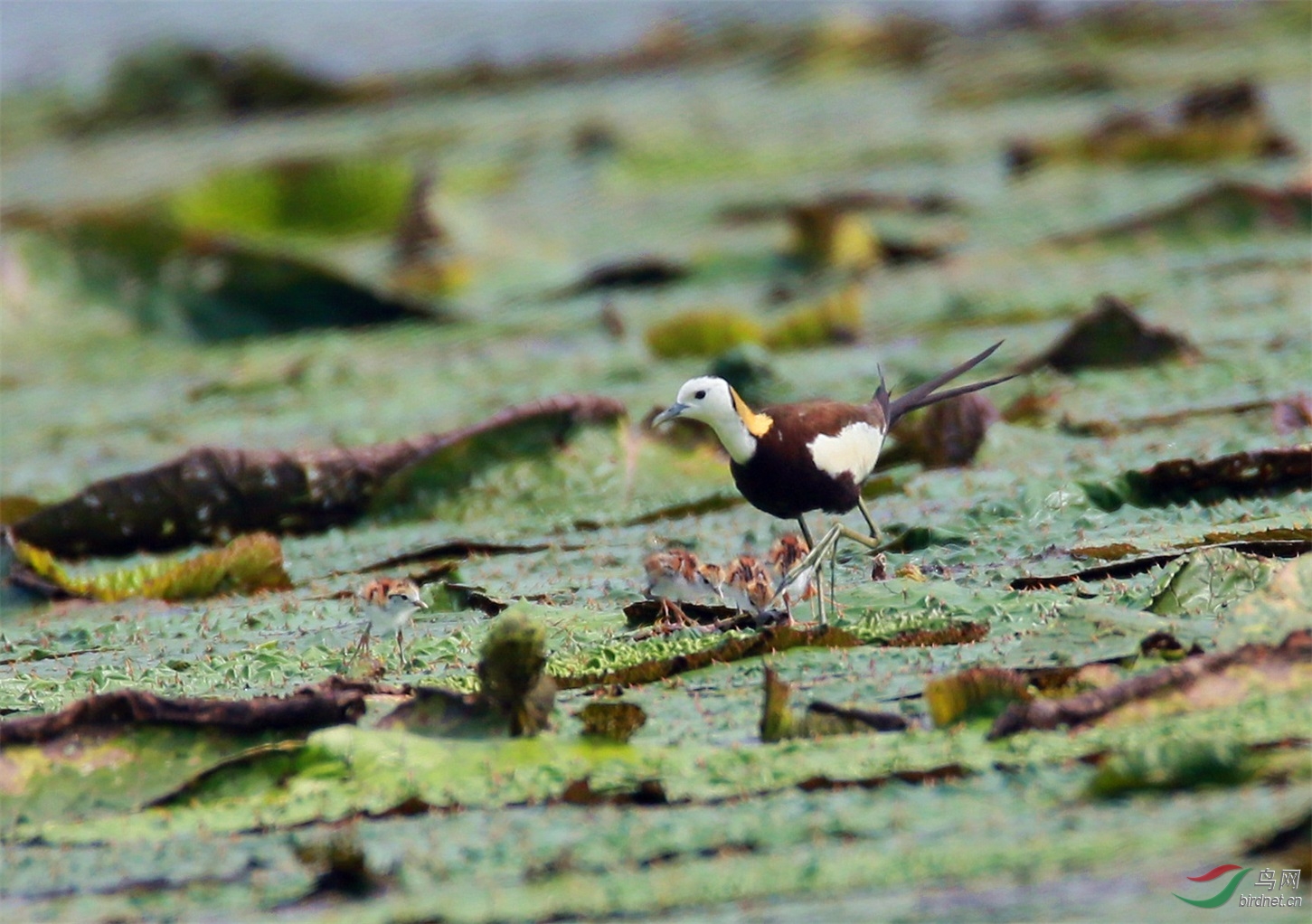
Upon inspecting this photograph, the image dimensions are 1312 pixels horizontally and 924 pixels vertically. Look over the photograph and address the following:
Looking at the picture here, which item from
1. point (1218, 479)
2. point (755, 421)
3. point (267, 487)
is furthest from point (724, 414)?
point (267, 487)

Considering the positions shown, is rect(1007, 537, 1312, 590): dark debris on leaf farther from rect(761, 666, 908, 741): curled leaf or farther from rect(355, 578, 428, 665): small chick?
rect(355, 578, 428, 665): small chick

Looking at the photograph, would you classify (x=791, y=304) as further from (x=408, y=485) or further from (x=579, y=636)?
(x=579, y=636)

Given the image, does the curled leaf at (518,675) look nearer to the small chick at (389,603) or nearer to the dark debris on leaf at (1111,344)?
the small chick at (389,603)

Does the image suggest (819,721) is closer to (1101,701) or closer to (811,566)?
(1101,701)

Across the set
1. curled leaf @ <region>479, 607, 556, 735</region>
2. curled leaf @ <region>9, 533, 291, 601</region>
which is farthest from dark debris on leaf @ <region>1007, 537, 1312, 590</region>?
curled leaf @ <region>9, 533, 291, 601</region>

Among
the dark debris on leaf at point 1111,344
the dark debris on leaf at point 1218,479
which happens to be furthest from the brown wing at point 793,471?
the dark debris on leaf at point 1111,344

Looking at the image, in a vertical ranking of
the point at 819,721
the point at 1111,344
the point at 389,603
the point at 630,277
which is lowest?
the point at 819,721
